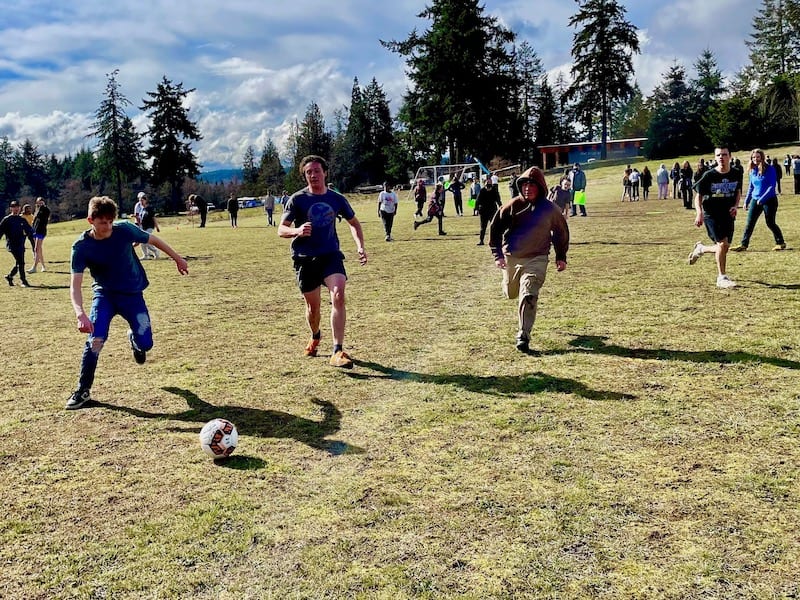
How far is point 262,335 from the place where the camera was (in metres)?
8.47

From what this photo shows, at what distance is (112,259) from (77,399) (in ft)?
4.19

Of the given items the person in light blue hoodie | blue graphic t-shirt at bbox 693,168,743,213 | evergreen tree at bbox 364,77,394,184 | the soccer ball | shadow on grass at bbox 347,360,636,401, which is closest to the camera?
the soccer ball

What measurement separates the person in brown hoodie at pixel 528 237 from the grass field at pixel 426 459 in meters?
0.57

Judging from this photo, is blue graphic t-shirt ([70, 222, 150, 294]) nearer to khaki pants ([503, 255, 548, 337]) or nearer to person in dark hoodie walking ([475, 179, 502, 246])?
khaki pants ([503, 255, 548, 337])

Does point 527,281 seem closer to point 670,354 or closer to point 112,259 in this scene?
point 670,354

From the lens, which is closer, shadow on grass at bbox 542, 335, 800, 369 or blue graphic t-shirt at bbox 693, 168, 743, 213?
shadow on grass at bbox 542, 335, 800, 369

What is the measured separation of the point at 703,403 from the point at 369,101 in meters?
90.1

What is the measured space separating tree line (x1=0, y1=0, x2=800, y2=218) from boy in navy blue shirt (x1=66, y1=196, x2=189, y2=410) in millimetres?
55486

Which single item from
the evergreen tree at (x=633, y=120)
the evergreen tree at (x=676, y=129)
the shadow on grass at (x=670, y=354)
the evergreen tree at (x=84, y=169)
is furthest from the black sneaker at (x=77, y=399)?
the evergreen tree at (x=84, y=169)

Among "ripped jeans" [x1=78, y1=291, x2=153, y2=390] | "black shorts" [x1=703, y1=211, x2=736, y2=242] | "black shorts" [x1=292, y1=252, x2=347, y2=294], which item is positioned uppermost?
"black shorts" [x1=703, y1=211, x2=736, y2=242]

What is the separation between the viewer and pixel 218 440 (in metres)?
4.56

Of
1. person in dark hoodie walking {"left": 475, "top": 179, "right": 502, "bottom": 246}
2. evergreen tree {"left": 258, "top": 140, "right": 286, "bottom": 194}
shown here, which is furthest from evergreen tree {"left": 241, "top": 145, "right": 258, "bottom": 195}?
person in dark hoodie walking {"left": 475, "top": 179, "right": 502, "bottom": 246}

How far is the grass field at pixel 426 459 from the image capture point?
321 centimetres

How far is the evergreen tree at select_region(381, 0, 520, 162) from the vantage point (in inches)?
2315
